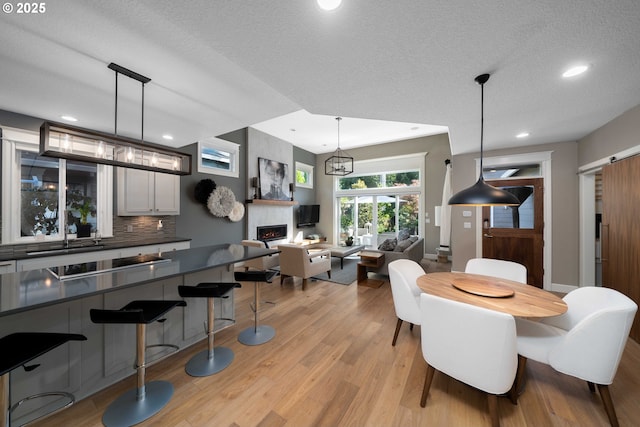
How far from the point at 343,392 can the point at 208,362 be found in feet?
3.98

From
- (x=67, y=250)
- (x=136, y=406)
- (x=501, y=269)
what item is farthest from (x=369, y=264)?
(x=67, y=250)

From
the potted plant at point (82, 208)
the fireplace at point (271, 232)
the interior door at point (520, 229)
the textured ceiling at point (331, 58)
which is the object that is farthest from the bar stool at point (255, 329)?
the interior door at point (520, 229)

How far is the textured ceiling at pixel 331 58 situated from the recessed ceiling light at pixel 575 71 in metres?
0.05

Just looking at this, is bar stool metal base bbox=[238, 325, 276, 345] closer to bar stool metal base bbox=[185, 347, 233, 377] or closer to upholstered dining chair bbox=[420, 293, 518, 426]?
bar stool metal base bbox=[185, 347, 233, 377]

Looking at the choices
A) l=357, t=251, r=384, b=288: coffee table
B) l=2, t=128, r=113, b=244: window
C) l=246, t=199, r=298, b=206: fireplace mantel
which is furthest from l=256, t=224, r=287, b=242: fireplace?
l=2, t=128, r=113, b=244: window

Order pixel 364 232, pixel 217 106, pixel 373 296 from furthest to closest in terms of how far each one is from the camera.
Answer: pixel 364 232
pixel 373 296
pixel 217 106

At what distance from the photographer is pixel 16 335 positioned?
117 centimetres

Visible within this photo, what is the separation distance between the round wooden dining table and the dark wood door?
1.49 meters

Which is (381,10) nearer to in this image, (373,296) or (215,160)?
(373,296)

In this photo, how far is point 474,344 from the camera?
1.31 metres

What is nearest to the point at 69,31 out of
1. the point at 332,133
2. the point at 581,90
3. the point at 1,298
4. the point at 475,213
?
the point at 1,298

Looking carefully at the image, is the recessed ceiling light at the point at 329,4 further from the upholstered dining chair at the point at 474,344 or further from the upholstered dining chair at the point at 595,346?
the upholstered dining chair at the point at 595,346

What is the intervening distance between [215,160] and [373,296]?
4437mm

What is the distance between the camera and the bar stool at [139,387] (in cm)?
134
